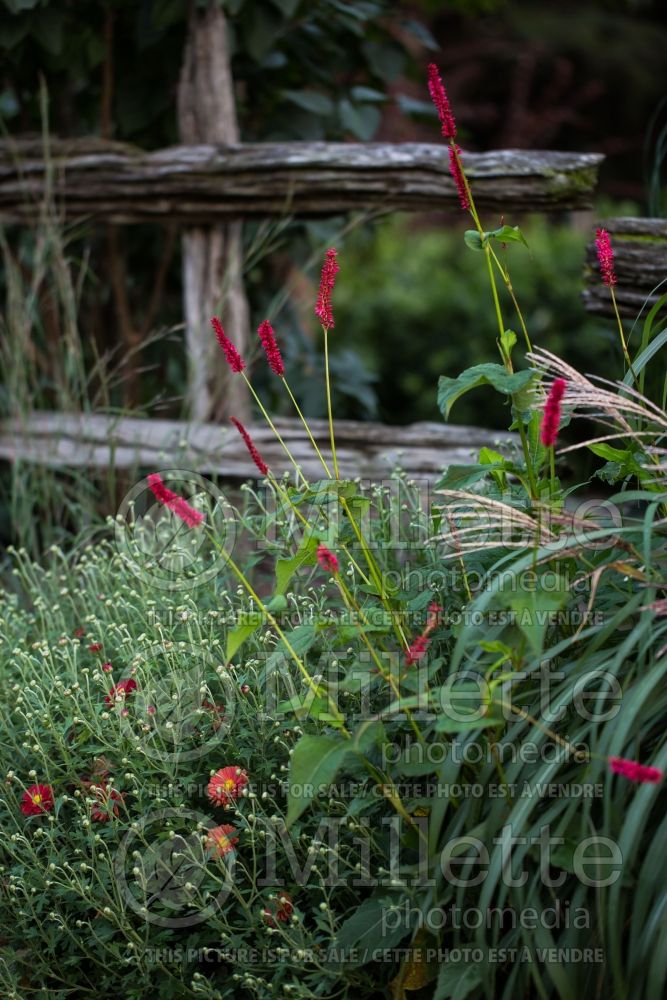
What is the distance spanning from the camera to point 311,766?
1520 mm

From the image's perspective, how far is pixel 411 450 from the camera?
326cm

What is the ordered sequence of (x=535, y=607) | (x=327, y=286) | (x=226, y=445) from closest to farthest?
1. (x=535, y=607)
2. (x=327, y=286)
3. (x=226, y=445)

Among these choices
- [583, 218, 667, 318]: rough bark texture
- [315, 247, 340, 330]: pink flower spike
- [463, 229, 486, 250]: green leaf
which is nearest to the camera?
[315, 247, 340, 330]: pink flower spike

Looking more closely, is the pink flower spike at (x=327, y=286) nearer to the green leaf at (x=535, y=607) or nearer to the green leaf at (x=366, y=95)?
the green leaf at (x=535, y=607)

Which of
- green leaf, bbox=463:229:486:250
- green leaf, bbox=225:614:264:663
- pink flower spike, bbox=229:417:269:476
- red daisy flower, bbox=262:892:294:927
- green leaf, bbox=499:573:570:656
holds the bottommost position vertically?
red daisy flower, bbox=262:892:294:927

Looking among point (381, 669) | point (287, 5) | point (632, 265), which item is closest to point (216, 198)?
point (287, 5)

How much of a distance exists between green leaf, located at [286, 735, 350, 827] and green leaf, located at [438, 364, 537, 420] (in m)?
0.50

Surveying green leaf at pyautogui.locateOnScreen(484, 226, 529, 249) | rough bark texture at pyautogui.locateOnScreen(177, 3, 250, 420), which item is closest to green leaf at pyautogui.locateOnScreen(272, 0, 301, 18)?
rough bark texture at pyautogui.locateOnScreen(177, 3, 250, 420)

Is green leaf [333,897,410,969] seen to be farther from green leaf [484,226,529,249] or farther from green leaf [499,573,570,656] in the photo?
green leaf [484,226,529,249]

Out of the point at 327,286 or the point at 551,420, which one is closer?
the point at 551,420

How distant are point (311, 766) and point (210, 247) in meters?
2.46

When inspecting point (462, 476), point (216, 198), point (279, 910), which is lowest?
point (279, 910)

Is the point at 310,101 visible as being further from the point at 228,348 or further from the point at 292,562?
the point at 292,562

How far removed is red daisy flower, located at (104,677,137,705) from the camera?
6.18 ft
